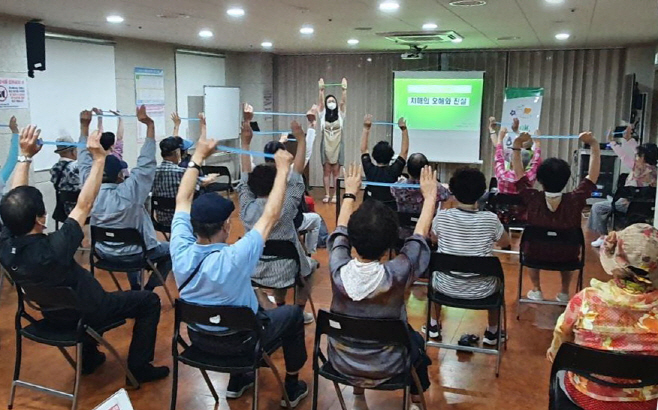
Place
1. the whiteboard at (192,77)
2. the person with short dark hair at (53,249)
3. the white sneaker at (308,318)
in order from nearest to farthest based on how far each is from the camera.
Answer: the person with short dark hair at (53,249) → the white sneaker at (308,318) → the whiteboard at (192,77)

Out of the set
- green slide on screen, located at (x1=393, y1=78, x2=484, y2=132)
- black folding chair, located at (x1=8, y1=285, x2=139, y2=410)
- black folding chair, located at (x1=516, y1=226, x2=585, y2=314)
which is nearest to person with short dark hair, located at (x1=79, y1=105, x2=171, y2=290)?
black folding chair, located at (x1=8, y1=285, x2=139, y2=410)

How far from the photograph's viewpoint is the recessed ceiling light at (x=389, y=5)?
5.52 meters

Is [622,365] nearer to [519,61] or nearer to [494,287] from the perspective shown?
[494,287]

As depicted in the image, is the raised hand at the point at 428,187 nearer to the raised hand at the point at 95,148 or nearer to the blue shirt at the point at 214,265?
A: the blue shirt at the point at 214,265

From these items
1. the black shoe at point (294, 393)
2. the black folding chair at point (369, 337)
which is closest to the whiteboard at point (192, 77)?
the black shoe at point (294, 393)

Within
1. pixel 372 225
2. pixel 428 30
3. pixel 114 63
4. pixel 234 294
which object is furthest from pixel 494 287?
pixel 114 63

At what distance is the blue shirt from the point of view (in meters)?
2.76

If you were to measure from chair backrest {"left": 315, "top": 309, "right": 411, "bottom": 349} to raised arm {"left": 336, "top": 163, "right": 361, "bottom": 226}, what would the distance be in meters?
0.46

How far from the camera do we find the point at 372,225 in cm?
264

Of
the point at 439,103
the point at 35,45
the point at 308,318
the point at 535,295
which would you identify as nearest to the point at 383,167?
the point at 535,295

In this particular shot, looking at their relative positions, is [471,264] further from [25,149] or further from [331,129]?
[331,129]

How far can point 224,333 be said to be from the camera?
2951mm

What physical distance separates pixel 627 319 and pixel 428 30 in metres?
6.02

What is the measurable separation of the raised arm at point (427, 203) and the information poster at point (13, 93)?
5.47 meters
